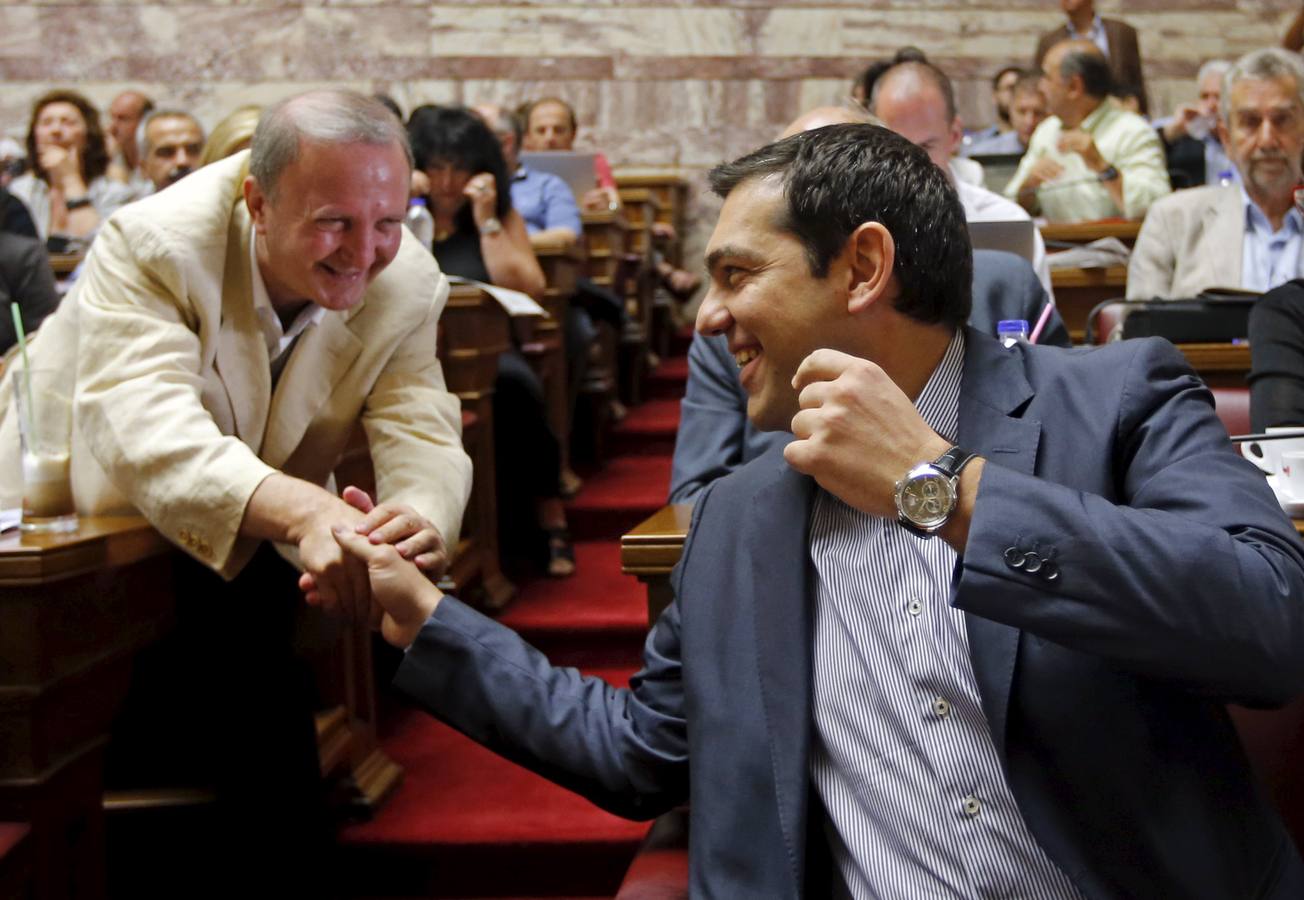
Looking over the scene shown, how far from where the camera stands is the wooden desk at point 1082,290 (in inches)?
162

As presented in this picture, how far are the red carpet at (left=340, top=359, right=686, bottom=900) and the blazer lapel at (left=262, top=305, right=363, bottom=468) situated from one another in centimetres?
81

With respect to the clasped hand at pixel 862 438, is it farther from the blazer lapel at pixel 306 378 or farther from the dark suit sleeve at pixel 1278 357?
the dark suit sleeve at pixel 1278 357

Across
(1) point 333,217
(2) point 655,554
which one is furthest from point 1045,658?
(1) point 333,217

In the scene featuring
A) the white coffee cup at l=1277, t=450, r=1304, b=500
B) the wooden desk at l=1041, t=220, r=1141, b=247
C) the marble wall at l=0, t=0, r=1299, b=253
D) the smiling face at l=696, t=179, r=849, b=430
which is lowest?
the white coffee cup at l=1277, t=450, r=1304, b=500

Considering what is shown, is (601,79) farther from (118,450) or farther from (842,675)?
(842,675)

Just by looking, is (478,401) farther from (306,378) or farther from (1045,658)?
(1045,658)

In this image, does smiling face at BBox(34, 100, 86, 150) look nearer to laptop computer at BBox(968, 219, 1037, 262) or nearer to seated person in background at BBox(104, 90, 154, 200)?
seated person in background at BBox(104, 90, 154, 200)

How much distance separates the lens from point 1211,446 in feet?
4.12

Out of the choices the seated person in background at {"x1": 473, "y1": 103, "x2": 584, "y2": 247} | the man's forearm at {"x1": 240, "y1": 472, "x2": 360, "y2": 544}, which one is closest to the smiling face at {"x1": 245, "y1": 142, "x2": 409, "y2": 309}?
the man's forearm at {"x1": 240, "y1": 472, "x2": 360, "y2": 544}

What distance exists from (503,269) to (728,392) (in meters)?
1.87

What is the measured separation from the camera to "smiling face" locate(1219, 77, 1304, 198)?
3561mm

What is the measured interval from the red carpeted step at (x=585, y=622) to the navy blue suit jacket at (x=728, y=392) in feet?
3.29

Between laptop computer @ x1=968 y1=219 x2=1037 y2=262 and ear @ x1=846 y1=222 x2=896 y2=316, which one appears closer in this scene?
ear @ x1=846 y1=222 x2=896 y2=316

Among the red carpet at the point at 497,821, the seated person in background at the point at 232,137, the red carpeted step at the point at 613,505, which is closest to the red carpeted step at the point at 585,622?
the red carpet at the point at 497,821
